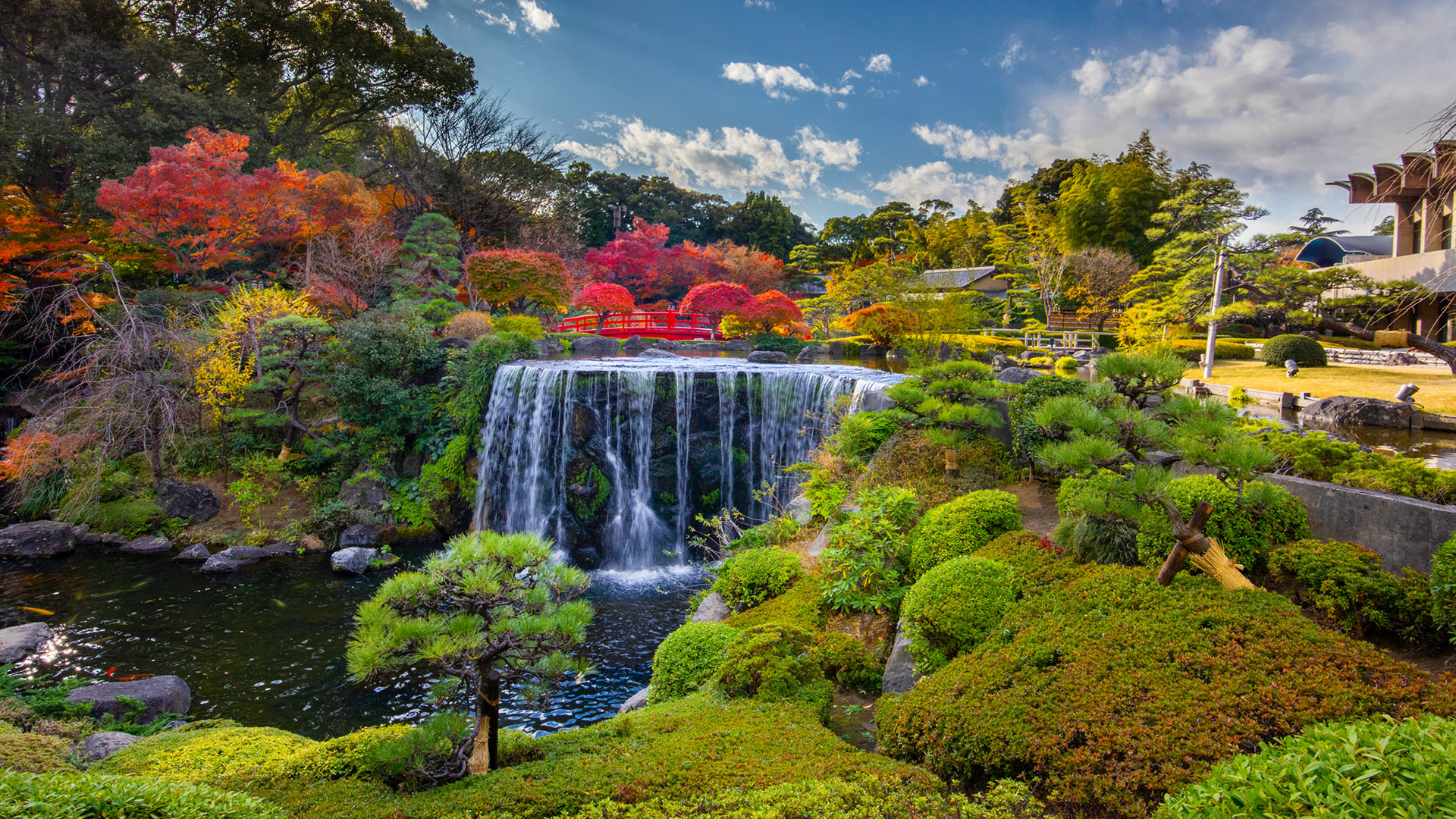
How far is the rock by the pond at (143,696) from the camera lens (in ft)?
18.9

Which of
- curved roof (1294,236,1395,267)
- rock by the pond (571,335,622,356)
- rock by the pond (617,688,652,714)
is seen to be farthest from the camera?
curved roof (1294,236,1395,267)

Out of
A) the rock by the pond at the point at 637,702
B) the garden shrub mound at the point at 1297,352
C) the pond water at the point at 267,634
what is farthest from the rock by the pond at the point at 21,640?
the garden shrub mound at the point at 1297,352

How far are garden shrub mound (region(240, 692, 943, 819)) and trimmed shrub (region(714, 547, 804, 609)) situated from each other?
232 centimetres

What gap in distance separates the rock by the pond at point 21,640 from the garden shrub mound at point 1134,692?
9.97m

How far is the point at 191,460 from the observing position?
42.7ft

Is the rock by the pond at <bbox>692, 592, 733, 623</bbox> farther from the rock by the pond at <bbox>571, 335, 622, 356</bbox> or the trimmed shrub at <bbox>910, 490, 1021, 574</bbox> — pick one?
the rock by the pond at <bbox>571, 335, 622, 356</bbox>

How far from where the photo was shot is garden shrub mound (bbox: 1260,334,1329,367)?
18.1 m

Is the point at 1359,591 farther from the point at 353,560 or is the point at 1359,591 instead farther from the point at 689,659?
the point at 353,560

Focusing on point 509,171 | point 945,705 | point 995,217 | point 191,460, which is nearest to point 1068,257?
point 995,217

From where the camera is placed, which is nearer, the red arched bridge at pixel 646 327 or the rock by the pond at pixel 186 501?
the rock by the pond at pixel 186 501

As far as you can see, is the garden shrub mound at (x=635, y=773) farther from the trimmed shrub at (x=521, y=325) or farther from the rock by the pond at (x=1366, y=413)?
the trimmed shrub at (x=521, y=325)

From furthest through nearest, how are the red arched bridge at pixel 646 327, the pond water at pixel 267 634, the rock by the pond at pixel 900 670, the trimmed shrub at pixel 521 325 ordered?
the red arched bridge at pixel 646 327 < the trimmed shrub at pixel 521 325 < the pond water at pixel 267 634 < the rock by the pond at pixel 900 670

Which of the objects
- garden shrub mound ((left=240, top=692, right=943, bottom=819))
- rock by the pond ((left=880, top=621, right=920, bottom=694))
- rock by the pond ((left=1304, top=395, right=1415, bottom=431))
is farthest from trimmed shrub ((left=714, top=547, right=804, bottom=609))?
rock by the pond ((left=1304, top=395, right=1415, bottom=431))

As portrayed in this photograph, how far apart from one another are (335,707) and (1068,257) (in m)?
32.2
